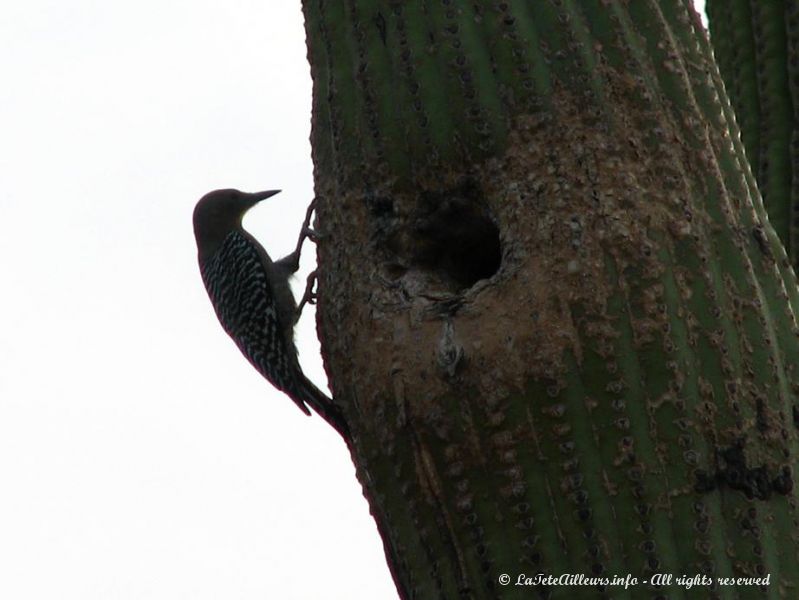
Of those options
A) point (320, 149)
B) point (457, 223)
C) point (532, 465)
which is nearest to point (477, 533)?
point (532, 465)

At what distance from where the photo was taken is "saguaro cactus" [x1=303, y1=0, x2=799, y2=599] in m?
2.70

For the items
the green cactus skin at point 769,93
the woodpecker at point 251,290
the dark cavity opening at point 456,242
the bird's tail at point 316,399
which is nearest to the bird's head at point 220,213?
the woodpecker at point 251,290

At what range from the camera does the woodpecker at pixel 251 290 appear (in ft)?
16.9

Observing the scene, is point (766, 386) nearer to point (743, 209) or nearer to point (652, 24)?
point (743, 209)

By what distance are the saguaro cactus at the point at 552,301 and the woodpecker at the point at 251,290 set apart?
5.13ft

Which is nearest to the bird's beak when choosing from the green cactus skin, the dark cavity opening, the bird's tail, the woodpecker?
the woodpecker

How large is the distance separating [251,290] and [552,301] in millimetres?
2759

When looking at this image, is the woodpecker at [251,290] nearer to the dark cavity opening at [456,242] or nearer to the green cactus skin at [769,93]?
the dark cavity opening at [456,242]

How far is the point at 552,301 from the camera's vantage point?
2920 mm

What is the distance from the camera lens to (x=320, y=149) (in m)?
3.46

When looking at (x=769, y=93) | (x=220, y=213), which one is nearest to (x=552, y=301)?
(x=769, y=93)

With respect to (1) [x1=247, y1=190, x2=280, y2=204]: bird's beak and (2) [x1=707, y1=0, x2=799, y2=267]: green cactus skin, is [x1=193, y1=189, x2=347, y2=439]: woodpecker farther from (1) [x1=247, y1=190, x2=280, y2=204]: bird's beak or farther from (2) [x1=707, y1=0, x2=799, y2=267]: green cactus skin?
(2) [x1=707, y1=0, x2=799, y2=267]: green cactus skin

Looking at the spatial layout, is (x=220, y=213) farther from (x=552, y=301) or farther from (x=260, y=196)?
(x=552, y=301)

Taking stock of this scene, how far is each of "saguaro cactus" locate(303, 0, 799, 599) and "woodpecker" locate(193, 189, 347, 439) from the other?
1563 mm
